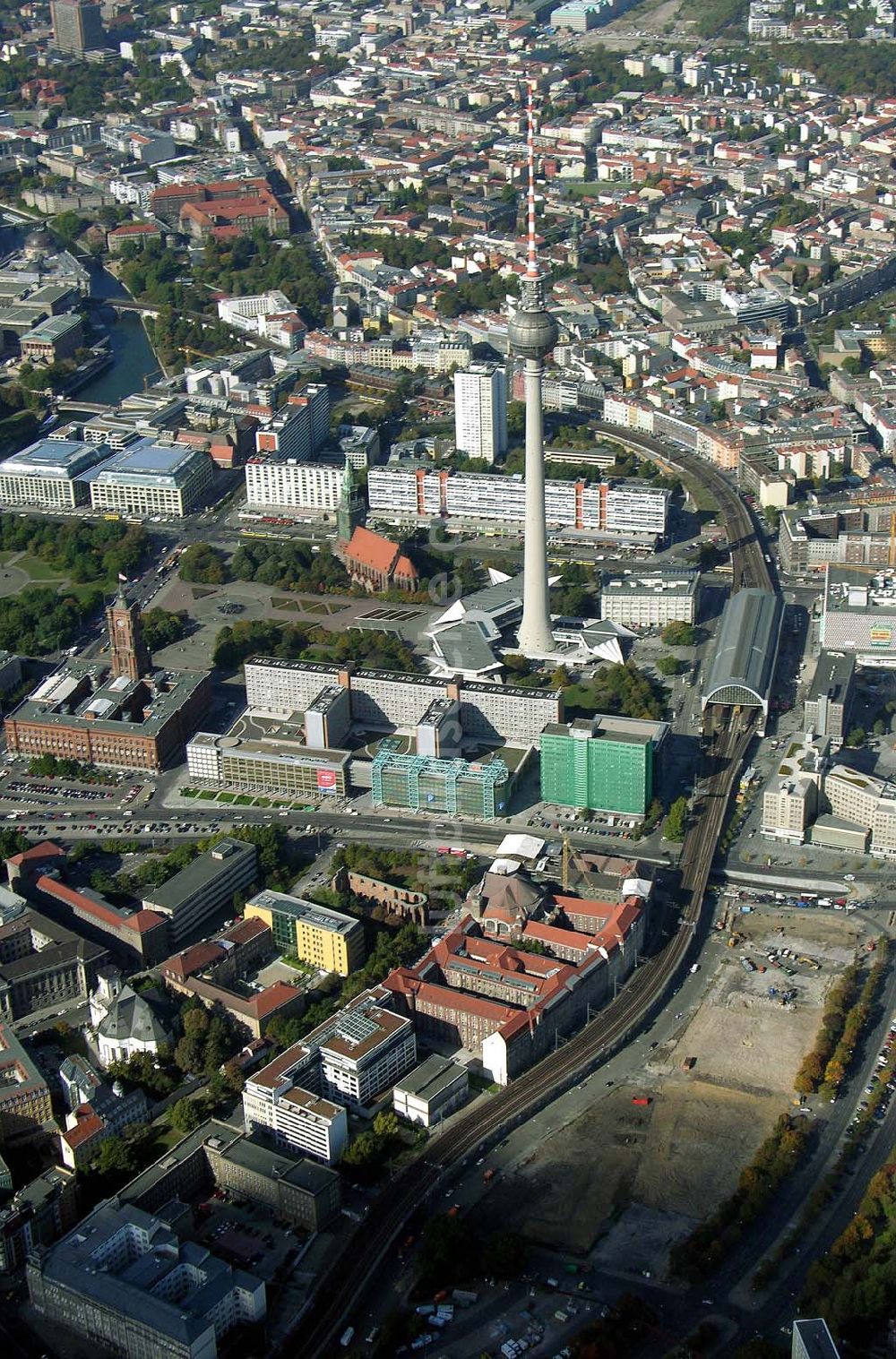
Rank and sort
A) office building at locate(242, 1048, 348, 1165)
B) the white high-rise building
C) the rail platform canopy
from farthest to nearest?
the white high-rise building
the rail platform canopy
office building at locate(242, 1048, 348, 1165)

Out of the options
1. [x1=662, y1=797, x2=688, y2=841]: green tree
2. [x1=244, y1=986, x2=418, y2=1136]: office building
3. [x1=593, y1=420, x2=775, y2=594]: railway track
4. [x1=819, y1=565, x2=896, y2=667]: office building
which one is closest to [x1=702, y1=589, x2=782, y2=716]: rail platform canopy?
[x1=819, y1=565, x2=896, y2=667]: office building

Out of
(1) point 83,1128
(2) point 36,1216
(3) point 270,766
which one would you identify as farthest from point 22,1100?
(3) point 270,766

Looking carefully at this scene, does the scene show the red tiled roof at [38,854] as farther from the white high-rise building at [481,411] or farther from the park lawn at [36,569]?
the white high-rise building at [481,411]

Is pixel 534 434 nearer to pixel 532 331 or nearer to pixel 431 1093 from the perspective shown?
pixel 532 331

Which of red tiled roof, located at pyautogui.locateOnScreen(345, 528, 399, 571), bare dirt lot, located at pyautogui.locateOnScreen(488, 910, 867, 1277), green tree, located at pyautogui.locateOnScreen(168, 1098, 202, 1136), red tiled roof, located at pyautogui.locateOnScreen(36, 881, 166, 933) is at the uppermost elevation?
red tiled roof, located at pyautogui.locateOnScreen(345, 528, 399, 571)

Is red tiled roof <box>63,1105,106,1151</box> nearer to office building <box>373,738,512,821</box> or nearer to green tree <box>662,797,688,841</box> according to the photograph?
office building <box>373,738,512,821</box>

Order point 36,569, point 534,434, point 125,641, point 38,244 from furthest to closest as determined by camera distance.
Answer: point 38,244 < point 36,569 < point 534,434 < point 125,641

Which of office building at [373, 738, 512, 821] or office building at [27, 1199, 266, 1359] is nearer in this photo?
office building at [27, 1199, 266, 1359]

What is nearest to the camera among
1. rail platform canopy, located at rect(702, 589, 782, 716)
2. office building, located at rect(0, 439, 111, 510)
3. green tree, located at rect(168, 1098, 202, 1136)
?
green tree, located at rect(168, 1098, 202, 1136)
